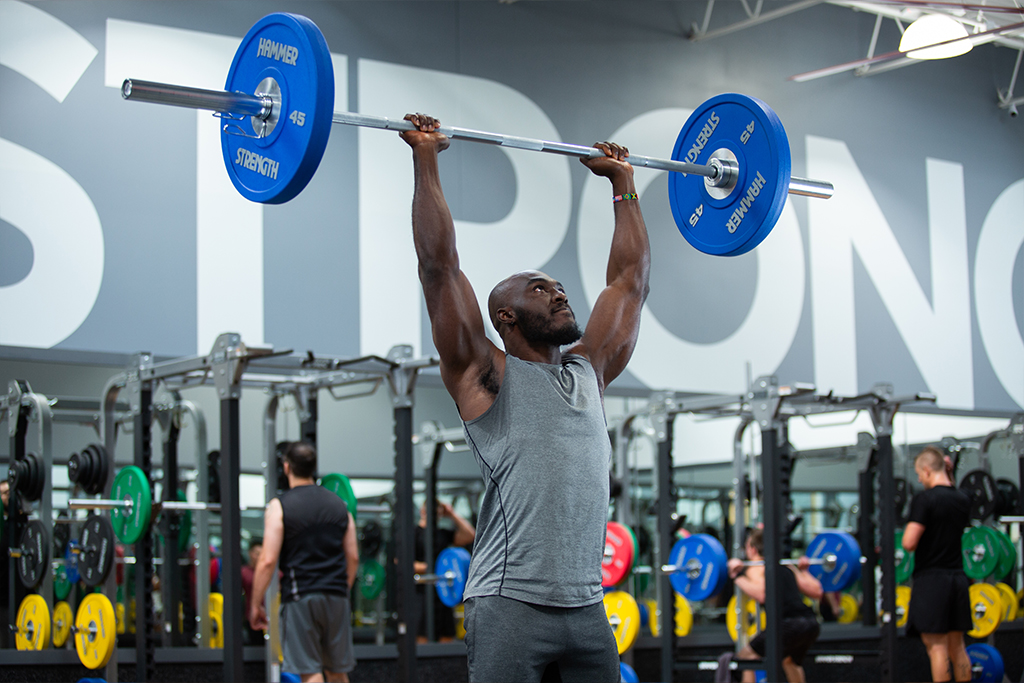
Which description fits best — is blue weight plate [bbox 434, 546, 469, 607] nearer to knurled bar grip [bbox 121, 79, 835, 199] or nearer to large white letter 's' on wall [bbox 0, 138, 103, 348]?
→ large white letter 's' on wall [bbox 0, 138, 103, 348]

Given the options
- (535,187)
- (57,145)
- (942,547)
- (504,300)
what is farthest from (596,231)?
(504,300)

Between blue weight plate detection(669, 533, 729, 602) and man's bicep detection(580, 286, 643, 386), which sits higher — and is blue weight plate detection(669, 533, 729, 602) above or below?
below

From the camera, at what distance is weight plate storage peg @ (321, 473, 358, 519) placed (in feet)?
17.7

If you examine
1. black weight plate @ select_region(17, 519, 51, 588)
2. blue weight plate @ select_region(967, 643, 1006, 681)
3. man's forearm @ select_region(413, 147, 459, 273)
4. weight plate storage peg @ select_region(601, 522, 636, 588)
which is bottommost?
blue weight plate @ select_region(967, 643, 1006, 681)

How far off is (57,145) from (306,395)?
5.44ft

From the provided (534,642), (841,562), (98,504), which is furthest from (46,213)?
(841,562)

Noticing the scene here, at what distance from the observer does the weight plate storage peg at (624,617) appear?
5.66 meters

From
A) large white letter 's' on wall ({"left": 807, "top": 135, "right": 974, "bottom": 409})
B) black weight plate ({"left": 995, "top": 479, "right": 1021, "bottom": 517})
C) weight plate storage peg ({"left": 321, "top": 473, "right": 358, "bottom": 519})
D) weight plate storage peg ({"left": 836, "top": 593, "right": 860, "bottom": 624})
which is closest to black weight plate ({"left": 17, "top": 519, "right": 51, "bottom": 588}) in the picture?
weight plate storage peg ({"left": 321, "top": 473, "right": 358, "bottom": 519})

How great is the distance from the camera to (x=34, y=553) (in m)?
4.91

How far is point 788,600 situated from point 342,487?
Answer: 2.28m

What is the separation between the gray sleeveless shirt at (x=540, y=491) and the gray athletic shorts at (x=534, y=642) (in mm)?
22

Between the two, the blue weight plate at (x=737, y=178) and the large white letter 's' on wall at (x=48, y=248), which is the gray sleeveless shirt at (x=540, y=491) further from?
the large white letter 's' on wall at (x=48, y=248)

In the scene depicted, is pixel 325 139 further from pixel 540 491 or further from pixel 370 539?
pixel 370 539

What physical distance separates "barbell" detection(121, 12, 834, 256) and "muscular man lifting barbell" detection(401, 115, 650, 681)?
0.21 meters
